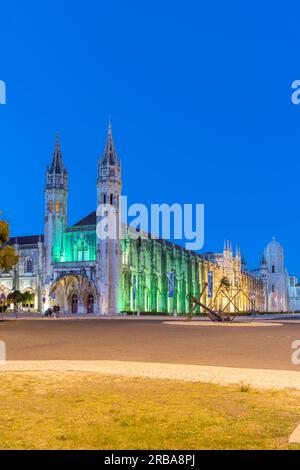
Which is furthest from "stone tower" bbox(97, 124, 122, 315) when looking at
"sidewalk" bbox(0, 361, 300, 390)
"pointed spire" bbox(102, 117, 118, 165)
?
"sidewalk" bbox(0, 361, 300, 390)

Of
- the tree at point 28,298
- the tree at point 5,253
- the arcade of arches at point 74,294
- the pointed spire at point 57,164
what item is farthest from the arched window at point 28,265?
the tree at point 5,253

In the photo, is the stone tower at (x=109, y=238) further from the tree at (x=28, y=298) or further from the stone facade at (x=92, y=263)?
the tree at (x=28, y=298)

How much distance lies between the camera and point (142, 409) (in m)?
7.65

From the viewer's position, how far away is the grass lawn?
5.92 m

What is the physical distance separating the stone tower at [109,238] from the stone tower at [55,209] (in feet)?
24.1

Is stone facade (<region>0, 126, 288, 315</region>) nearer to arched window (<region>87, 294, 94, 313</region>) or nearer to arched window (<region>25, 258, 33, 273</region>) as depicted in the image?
arched window (<region>25, 258, 33, 273</region>)

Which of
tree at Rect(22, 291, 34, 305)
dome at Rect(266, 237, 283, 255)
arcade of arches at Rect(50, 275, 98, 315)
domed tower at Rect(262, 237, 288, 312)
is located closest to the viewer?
arcade of arches at Rect(50, 275, 98, 315)

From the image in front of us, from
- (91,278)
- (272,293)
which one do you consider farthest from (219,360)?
(272,293)

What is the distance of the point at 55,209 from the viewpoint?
81.8 metres

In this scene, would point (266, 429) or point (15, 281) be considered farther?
point (15, 281)

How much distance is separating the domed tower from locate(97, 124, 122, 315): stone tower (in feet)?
292

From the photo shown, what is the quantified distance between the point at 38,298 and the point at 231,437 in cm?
8142

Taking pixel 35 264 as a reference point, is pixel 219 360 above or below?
below
